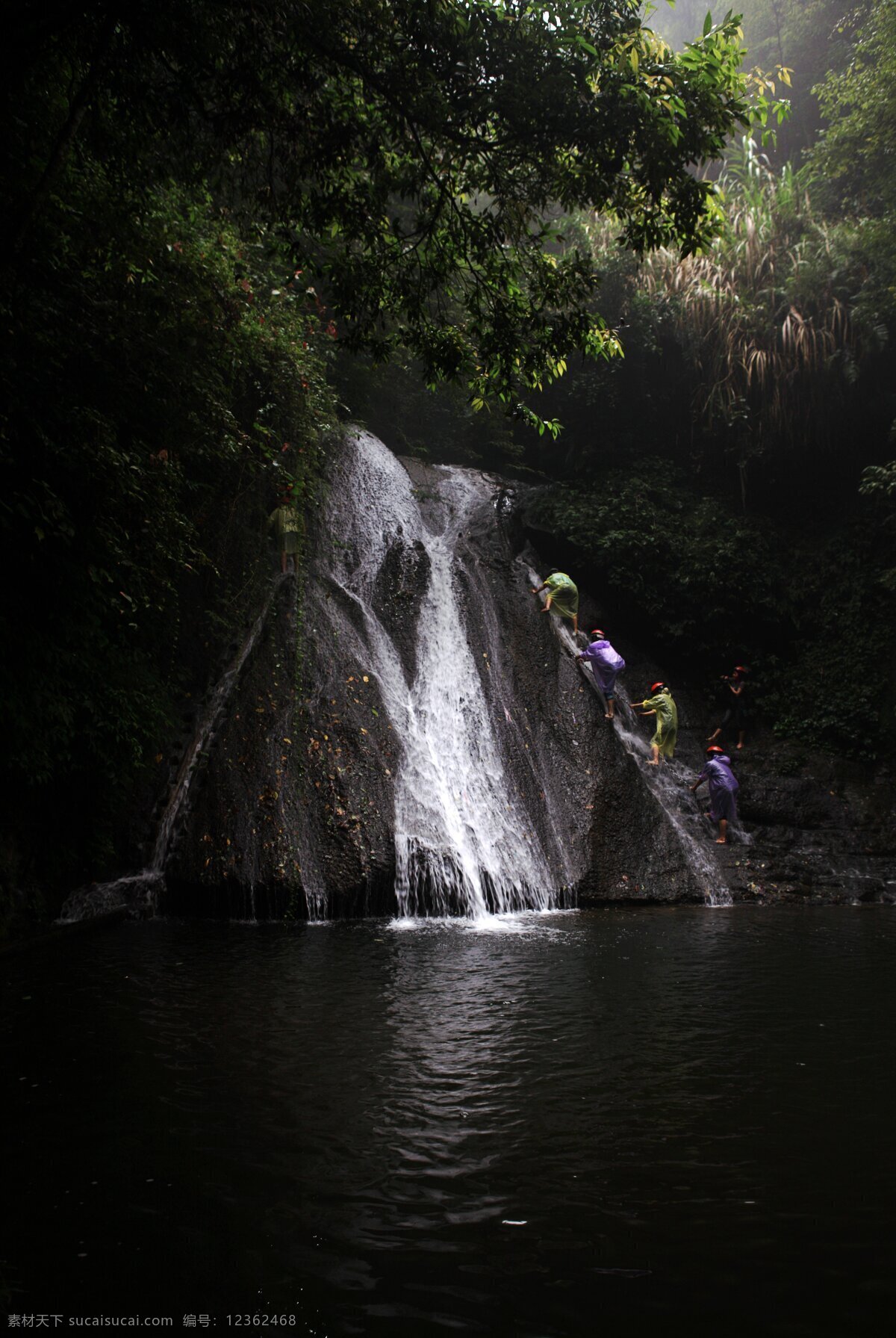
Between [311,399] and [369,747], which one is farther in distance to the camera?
[311,399]

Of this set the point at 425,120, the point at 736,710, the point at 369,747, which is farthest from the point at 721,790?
the point at 425,120

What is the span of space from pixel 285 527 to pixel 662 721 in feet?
→ 22.0

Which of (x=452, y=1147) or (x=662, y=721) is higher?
(x=662, y=721)

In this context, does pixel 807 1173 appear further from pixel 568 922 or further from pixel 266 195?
pixel 266 195

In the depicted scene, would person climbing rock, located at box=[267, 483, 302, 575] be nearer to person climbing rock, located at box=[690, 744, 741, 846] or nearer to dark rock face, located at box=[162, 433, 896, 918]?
dark rock face, located at box=[162, 433, 896, 918]

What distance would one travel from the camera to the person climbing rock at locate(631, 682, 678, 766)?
13.1 meters

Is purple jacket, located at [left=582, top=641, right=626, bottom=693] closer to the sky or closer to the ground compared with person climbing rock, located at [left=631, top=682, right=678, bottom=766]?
closer to the sky

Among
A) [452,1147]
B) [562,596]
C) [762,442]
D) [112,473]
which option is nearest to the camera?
[452,1147]

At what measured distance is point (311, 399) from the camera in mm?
11852

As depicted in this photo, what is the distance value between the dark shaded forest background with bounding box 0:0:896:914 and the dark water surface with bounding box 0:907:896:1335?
10.3 ft

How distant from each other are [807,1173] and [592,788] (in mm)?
8577

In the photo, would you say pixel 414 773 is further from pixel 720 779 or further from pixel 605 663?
pixel 720 779

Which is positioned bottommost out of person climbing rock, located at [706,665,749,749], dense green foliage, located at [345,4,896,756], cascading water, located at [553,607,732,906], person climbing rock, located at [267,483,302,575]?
cascading water, located at [553,607,732,906]

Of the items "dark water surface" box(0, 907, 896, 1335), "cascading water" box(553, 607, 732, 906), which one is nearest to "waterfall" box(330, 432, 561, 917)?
"cascading water" box(553, 607, 732, 906)
